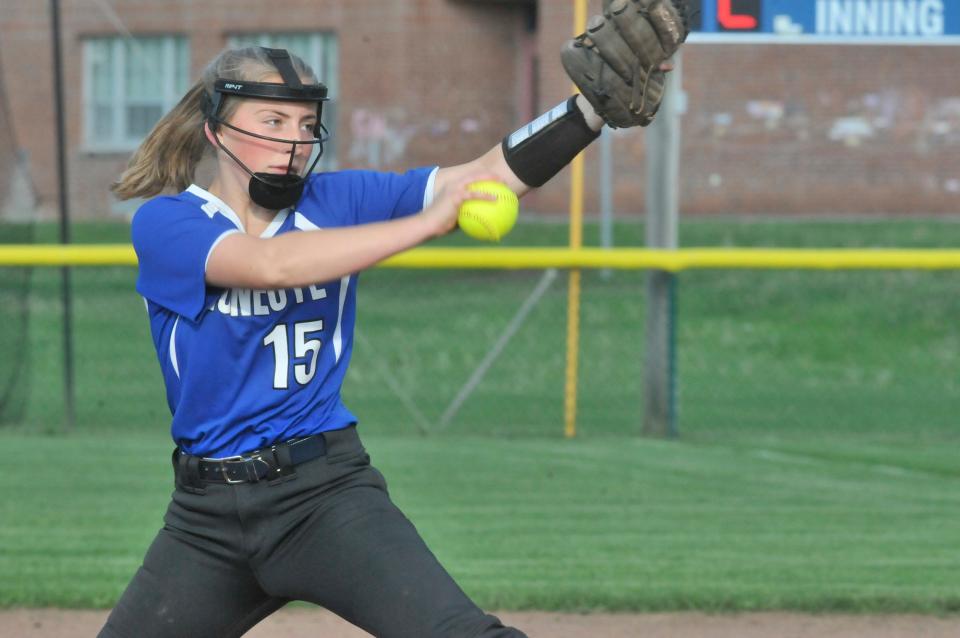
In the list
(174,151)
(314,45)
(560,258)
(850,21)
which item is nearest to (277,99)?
(174,151)

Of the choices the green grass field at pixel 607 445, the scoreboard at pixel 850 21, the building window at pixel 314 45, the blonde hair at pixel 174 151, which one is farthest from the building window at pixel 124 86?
the blonde hair at pixel 174 151

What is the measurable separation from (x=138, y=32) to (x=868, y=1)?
9.56 metres

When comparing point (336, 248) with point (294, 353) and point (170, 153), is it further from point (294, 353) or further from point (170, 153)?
point (170, 153)

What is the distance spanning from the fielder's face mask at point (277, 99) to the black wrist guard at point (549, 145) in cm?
46

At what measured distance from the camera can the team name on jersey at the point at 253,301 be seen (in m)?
3.05

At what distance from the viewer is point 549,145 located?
11.0 feet

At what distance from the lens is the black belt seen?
304cm

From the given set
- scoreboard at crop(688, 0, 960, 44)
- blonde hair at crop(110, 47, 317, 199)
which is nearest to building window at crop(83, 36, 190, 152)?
scoreboard at crop(688, 0, 960, 44)

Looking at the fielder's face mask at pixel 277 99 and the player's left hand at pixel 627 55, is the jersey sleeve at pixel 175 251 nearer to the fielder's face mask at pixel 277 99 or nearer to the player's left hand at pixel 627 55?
the fielder's face mask at pixel 277 99

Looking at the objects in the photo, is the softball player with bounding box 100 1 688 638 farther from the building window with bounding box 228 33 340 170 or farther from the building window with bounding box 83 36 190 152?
the building window with bounding box 228 33 340 170

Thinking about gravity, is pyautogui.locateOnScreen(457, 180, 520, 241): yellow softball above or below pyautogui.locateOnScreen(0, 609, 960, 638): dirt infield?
above

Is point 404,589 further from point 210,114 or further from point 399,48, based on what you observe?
point 399,48

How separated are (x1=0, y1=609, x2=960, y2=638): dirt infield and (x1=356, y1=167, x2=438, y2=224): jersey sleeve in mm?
1934

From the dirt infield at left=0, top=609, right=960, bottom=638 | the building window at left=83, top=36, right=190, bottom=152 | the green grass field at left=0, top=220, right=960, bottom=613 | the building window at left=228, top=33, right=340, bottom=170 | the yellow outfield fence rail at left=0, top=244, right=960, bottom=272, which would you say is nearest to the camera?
the dirt infield at left=0, top=609, right=960, bottom=638
